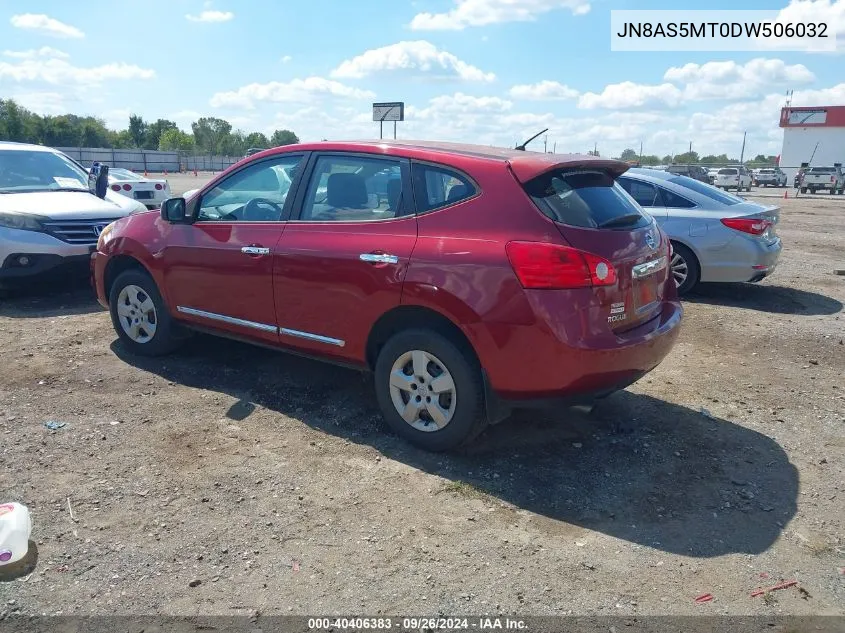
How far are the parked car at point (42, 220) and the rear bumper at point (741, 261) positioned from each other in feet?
23.1

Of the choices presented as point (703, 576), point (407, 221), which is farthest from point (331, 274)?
point (703, 576)

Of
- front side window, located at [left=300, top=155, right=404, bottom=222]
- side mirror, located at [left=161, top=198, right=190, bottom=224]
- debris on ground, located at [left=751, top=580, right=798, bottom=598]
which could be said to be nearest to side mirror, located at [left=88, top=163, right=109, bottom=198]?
side mirror, located at [left=161, top=198, right=190, bottom=224]

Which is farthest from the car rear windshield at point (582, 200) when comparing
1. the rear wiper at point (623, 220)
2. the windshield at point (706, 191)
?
the windshield at point (706, 191)

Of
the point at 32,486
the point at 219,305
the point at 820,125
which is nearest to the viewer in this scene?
the point at 32,486

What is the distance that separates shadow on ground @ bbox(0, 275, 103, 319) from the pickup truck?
39.2 meters

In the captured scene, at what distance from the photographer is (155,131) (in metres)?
100

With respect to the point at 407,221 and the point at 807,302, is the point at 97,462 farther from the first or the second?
the point at 807,302

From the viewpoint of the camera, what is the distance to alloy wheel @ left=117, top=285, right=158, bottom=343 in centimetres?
562

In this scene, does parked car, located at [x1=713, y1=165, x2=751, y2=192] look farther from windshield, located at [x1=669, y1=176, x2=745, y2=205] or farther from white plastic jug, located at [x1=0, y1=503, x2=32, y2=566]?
white plastic jug, located at [x1=0, y1=503, x2=32, y2=566]

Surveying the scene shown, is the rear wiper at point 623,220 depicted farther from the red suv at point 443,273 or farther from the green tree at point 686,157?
the green tree at point 686,157

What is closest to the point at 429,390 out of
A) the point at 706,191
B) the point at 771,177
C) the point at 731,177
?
the point at 706,191

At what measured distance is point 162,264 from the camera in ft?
17.6

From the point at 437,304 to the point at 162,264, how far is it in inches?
104

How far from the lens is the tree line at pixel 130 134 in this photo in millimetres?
68463
